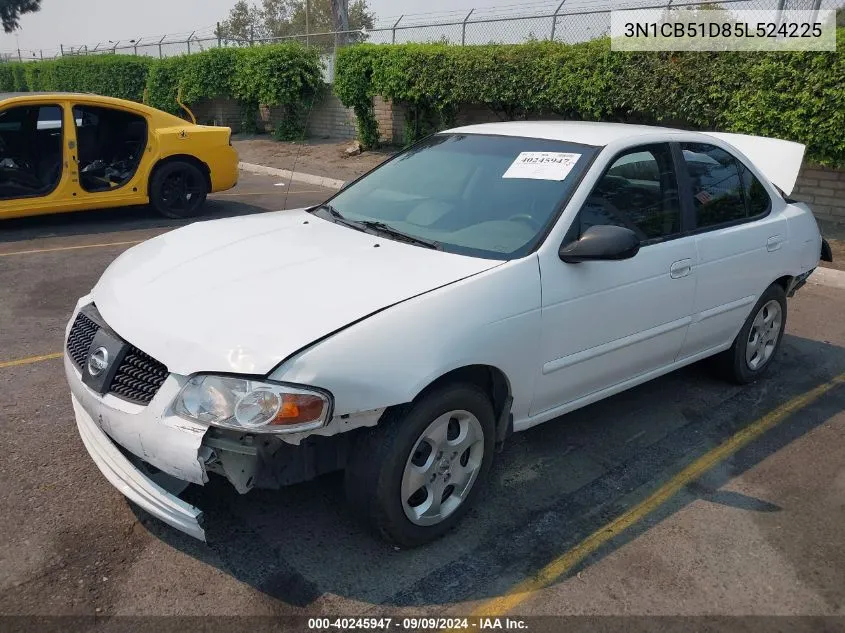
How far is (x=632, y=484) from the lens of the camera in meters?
3.68

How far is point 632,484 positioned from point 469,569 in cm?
114

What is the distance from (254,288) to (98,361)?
2.22 feet

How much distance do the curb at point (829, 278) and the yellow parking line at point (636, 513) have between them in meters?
3.19

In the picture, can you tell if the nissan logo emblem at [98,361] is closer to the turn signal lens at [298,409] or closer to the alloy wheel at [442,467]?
the turn signal lens at [298,409]

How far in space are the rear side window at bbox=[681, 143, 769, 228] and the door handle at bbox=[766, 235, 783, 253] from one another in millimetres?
184

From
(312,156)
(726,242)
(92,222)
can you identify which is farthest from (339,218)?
(312,156)

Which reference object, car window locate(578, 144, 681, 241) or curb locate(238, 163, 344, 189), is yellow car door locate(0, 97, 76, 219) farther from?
car window locate(578, 144, 681, 241)

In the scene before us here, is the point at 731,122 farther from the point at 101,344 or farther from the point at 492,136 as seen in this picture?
the point at 101,344

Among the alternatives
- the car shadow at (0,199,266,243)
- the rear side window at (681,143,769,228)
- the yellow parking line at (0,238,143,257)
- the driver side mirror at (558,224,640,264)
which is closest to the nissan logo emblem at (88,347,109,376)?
the driver side mirror at (558,224,640,264)

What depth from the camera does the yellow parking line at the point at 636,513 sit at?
2.81 meters

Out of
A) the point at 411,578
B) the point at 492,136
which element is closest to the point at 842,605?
the point at 411,578

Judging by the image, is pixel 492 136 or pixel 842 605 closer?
pixel 842 605

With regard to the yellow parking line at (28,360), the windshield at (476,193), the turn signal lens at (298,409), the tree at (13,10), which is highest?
the tree at (13,10)

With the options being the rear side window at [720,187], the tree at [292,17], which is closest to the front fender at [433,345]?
the rear side window at [720,187]
